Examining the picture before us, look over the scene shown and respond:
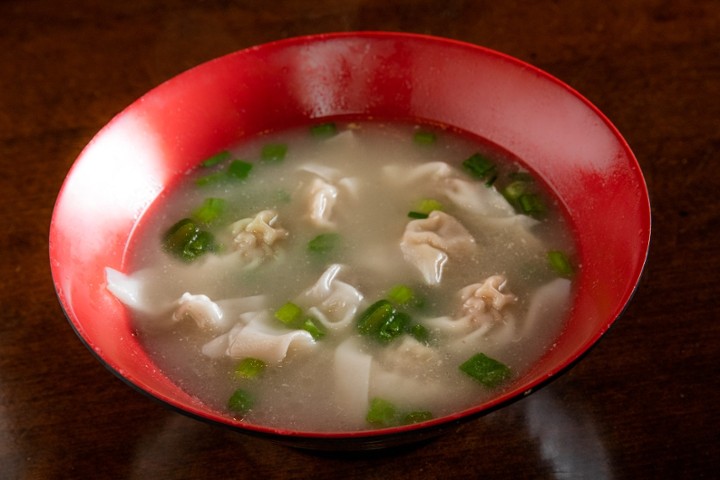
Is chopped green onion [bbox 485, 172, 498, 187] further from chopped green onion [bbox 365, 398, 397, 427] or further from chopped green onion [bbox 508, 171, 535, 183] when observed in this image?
chopped green onion [bbox 365, 398, 397, 427]

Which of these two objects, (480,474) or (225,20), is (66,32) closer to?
(225,20)

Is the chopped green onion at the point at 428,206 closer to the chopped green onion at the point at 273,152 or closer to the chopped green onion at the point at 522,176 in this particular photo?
the chopped green onion at the point at 522,176

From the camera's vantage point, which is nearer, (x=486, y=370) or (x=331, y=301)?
(x=486, y=370)

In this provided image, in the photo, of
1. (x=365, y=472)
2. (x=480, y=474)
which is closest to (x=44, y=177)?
(x=365, y=472)

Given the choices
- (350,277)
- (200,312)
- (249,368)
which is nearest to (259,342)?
(249,368)

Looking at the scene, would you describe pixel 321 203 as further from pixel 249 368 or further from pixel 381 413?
pixel 381 413

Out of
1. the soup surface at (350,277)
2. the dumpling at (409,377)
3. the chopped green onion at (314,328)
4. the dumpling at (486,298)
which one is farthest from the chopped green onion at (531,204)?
the chopped green onion at (314,328)
